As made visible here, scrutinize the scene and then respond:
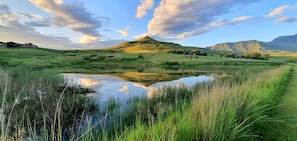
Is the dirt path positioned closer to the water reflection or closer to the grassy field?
the grassy field

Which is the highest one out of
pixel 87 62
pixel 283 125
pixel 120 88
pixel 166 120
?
pixel 166 120

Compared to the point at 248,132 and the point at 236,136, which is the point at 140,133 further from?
the point at 248,132

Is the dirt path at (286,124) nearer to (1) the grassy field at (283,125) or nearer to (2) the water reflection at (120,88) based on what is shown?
(1) the grassy field at (283,125)

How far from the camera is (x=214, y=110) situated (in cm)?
456

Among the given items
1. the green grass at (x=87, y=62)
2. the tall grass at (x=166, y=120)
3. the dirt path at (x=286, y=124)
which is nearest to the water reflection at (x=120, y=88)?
the tall grass at (x=166, y=120)

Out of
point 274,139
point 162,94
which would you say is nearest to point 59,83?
point 162,94

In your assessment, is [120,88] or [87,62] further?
[87,62]

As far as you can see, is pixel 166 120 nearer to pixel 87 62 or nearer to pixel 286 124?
pixel 286 124

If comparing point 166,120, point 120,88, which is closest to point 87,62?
point 120,88

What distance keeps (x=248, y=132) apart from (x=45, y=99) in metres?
7.14

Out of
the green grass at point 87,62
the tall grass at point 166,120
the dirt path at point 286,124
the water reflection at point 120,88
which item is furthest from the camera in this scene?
the green grass at point 87,62

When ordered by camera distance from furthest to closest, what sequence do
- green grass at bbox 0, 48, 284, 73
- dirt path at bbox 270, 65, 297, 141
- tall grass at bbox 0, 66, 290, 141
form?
green grass at bbox 0, 48, 284, 73 < dirt path at bbox 270, 65, 297, 141 < tall grass at bbox 0, 66, 290, 141

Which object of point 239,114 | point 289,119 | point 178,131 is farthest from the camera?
point 289,119

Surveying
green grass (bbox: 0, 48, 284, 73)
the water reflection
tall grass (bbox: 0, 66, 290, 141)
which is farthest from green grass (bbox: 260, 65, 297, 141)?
green grass (bbox: 0, 48, 284, 73)
